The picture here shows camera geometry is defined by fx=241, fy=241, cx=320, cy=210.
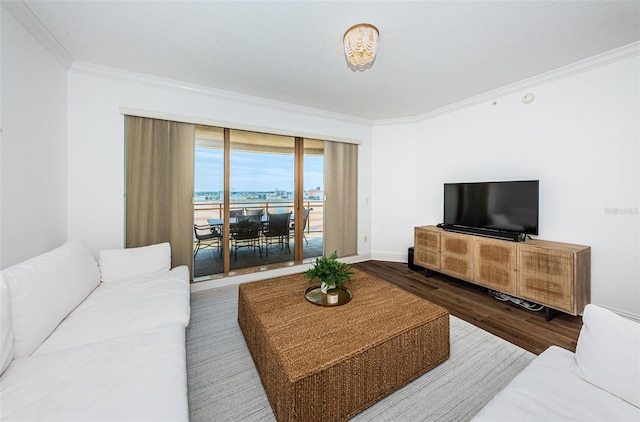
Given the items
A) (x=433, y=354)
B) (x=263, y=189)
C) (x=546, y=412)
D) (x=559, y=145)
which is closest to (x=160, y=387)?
(x=546, y=412)

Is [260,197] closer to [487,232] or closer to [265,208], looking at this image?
[265,208]

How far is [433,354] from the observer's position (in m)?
1.69

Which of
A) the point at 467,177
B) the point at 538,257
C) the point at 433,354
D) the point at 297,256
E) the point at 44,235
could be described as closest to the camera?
the point at 433,354

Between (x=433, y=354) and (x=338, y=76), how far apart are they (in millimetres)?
2875

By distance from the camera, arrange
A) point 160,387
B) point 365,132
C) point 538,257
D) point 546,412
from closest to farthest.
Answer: point 546,412 < point 160,387 < point 538,257 < point 365,132

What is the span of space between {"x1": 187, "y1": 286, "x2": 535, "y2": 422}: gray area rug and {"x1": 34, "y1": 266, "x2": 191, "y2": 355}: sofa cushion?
410 mm

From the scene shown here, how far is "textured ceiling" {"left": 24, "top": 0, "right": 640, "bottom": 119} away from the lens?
5.92 ft

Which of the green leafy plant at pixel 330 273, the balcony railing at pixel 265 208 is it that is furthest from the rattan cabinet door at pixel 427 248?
the green leafy plant at pixel 330 273

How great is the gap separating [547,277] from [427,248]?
1.34 m

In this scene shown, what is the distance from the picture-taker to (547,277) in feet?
7.80

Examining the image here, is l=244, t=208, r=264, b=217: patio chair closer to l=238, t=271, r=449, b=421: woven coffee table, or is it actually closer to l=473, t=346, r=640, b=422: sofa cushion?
l=238, t=271, r=449, b=421: woven coffee table

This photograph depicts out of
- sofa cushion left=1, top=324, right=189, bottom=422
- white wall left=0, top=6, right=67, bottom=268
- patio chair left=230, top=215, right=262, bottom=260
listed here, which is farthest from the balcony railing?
sofa cushion left=1, top=324, right=189, bottom=422

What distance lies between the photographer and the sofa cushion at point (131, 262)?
222 cm

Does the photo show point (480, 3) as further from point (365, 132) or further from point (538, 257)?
point (365, 132)
